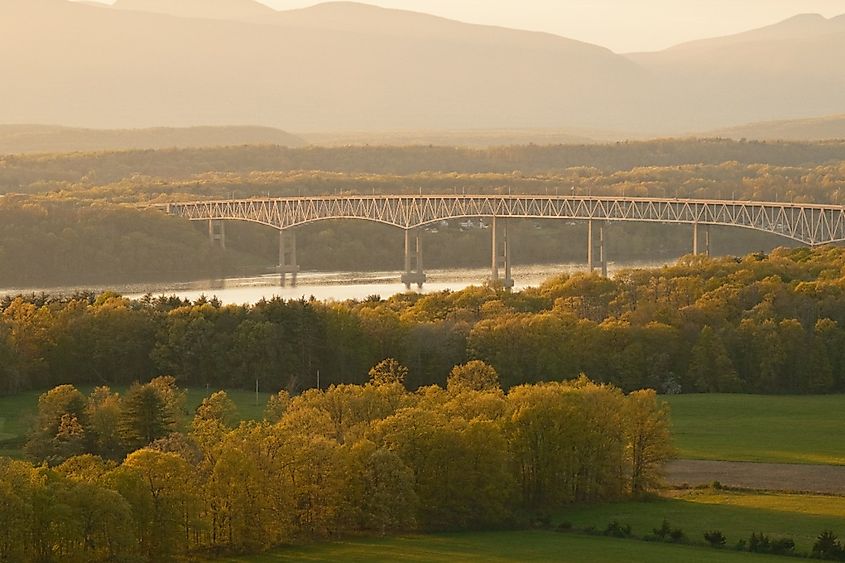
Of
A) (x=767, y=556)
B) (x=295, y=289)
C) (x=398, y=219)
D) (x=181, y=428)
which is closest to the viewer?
(x=767, y=556)

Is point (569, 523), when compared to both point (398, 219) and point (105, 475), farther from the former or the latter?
point (398, 219)

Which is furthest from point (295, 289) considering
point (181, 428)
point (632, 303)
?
point (181, 428)

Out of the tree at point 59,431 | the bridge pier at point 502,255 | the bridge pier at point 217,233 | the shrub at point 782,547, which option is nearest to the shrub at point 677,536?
the shrub at point 782,547

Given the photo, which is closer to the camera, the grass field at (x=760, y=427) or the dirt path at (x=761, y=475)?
the dirt path at (x=761, y=475)

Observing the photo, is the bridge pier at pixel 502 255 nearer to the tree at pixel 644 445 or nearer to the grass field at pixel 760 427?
the grass field at pixel 760 427

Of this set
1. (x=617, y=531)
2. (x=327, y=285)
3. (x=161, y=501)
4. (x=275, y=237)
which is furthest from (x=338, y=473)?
(x=275, y=237)

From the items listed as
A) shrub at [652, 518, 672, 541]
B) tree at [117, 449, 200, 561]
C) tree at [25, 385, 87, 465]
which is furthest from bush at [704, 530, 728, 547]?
tree at [25, 385, 87, 465]

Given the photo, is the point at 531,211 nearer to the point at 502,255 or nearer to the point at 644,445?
the point at 502,255
